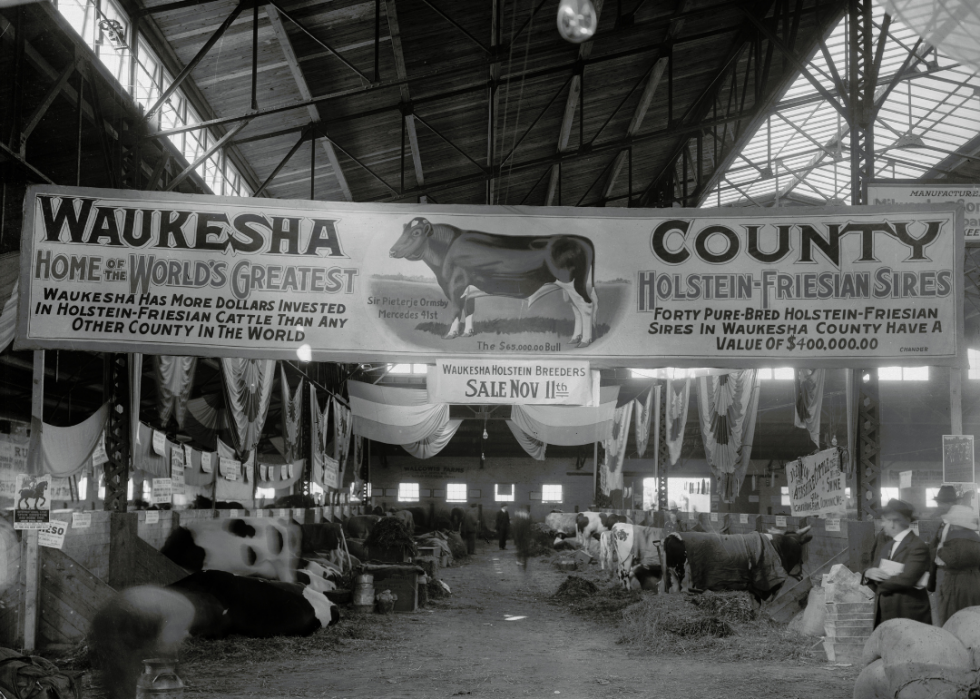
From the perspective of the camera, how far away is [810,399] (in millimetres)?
14789

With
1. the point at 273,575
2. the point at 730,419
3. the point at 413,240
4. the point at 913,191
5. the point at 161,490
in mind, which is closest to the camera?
the point at 413,240

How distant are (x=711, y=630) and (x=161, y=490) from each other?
804 cm

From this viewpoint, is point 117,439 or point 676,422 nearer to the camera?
point 117,439

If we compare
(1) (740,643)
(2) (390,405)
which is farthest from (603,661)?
(2) (390,405)

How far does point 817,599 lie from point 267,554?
7.68 m

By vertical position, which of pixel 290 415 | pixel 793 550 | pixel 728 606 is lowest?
pixel 728 606

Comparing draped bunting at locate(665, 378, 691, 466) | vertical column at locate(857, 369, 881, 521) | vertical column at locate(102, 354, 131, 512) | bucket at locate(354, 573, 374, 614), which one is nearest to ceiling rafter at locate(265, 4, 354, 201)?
vertical column at locate(102, 354, 131, 512)

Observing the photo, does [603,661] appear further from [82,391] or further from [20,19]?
[82,391]

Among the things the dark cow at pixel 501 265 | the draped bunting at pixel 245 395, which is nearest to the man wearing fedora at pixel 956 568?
the dark cow at pixel 501 265

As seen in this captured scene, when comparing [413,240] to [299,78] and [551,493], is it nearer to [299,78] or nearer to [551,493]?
[299,78]

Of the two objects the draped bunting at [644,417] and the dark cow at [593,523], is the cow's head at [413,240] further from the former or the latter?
the dark cow at [593,523]

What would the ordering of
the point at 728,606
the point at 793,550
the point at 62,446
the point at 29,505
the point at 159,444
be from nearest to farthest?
1. the point at 29,505
2. the point at 62,446
3. the point at 728,606
4. the point at 159,444
5. the point at 793,550

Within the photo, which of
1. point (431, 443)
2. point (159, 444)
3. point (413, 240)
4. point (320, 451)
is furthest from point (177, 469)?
point (431, 443)

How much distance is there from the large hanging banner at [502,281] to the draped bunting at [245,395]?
738cm
